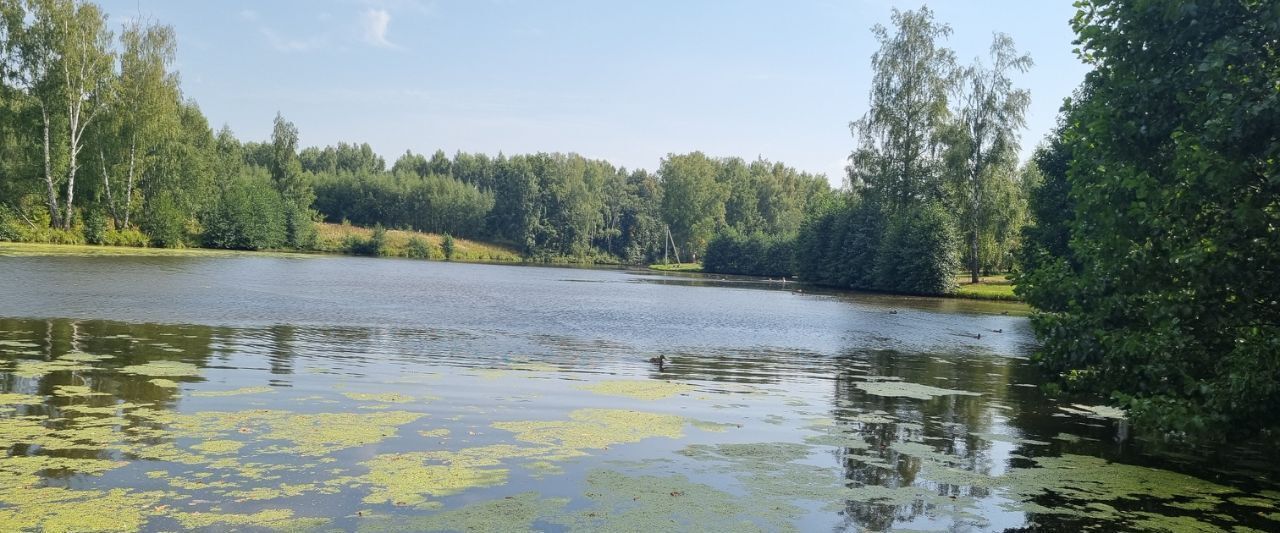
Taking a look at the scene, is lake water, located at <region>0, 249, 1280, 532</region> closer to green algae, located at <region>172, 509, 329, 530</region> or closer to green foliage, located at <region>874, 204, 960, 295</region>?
green algae, located at <region>172, 509, 329, 530</region>

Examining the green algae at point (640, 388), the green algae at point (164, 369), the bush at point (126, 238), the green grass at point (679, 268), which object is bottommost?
the green algae at point (640, 388)

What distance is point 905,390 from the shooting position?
2044 cm

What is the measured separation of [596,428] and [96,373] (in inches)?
403

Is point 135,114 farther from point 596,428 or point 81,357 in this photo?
point 596,428

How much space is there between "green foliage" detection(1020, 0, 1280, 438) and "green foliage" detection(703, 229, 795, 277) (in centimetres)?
8917

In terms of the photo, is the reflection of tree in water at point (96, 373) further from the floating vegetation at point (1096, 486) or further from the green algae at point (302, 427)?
the floating vegetation at point (1096, 486)

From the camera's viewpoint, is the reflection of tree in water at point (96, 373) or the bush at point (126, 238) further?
the bush at point (126, 238)

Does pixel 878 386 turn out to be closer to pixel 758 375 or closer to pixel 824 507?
pixel 758 375

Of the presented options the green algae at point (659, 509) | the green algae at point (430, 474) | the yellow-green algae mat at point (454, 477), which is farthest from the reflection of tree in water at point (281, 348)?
the green algae at point (659, 509)

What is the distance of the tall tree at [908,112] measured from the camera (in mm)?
68688

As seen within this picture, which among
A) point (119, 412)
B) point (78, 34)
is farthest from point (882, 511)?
point (78, 34)

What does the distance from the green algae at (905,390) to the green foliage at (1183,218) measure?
424cm

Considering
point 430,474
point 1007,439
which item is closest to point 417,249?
point 1007,439

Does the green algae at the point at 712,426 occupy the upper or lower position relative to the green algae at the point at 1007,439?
lower
